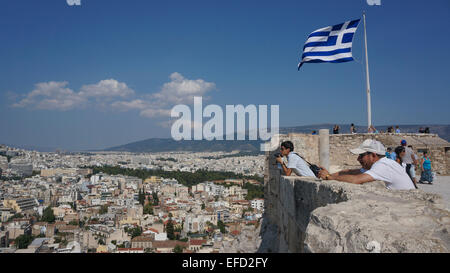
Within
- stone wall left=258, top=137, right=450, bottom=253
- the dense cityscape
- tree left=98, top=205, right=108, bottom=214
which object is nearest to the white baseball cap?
stone wall left=258, top=137, right=450, bottom=253

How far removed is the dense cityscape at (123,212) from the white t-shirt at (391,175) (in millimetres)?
6187

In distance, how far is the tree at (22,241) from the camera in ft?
76.2

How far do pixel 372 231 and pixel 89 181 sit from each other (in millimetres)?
64217

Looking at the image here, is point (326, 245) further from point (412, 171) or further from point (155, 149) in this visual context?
point (155, 149)

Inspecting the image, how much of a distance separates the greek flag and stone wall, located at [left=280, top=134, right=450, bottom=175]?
1.87 metres

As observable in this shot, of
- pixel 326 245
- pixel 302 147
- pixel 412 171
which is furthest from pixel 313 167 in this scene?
pixel 302 147

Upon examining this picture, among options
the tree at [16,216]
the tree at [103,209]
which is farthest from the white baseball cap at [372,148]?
the tree at [103,209]

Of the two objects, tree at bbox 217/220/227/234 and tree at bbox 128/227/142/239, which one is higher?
tree at bbox 217/220/227/234

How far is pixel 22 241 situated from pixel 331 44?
2511 centimetres

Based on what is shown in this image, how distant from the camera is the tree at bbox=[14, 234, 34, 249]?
76.2 ft

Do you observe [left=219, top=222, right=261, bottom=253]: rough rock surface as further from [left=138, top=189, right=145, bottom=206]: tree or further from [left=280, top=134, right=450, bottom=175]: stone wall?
[left=138, top=189, right=145, bottom=206]: tree

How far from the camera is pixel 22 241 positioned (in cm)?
2406

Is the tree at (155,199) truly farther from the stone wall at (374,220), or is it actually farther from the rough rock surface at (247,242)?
the stone wall at (374,220)

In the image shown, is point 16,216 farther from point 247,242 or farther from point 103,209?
point 247,242
